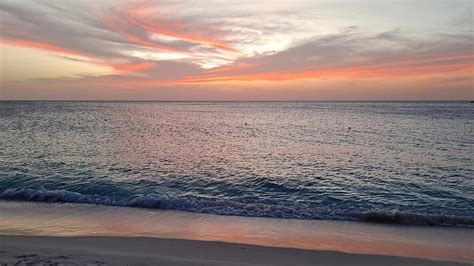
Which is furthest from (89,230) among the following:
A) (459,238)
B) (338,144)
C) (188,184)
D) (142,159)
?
(338,144)

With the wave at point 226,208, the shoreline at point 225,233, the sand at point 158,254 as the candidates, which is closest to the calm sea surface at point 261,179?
the wave at point 226,208

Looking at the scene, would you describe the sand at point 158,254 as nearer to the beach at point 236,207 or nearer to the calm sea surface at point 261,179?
the beach at point 236,207

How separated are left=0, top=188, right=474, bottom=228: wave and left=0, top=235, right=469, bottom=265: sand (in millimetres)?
3745

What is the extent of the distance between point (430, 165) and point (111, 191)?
18502 millimetres

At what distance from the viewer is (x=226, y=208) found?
508 inches

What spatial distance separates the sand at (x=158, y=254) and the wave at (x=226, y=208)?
3.74m

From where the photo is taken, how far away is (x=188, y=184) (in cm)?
1678

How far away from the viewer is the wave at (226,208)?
11734 mm

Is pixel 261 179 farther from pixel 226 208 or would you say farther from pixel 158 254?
pixel 158 254

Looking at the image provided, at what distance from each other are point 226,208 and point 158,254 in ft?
16.6

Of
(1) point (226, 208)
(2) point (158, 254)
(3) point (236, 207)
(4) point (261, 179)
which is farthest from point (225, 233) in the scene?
(4) point (261, 179)

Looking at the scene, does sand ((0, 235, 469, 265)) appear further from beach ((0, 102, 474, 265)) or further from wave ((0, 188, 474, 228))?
Answer: wave ((0, 188, 474, 228))

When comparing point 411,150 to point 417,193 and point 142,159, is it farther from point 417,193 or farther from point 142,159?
point 142,159

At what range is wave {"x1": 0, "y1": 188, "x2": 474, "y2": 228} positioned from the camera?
1173 centimetres
